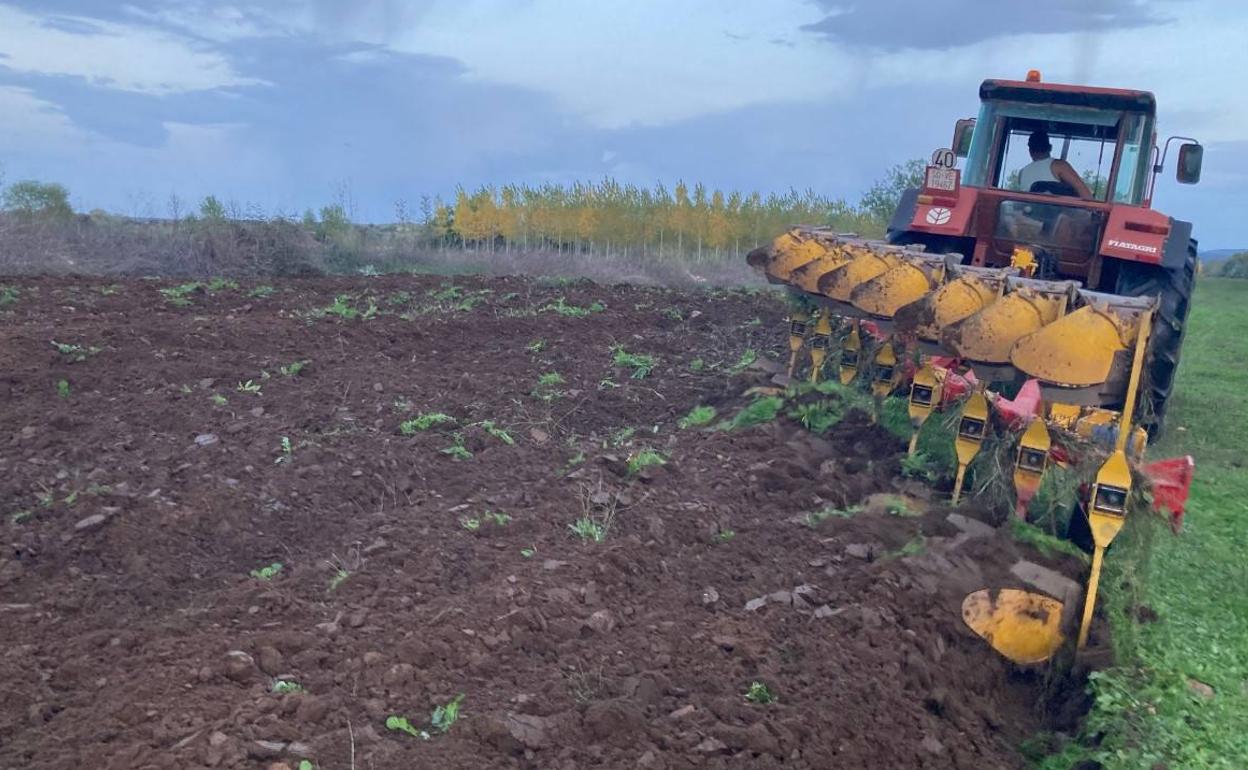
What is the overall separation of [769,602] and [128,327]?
26.5 feet

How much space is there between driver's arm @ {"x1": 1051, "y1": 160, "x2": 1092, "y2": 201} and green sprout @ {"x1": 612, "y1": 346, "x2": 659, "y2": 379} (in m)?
3.71

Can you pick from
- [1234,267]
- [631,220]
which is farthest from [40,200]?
[1234,267]

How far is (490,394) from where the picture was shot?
8008 millimetres

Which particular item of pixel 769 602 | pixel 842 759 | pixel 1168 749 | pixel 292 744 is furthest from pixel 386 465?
pixel 1168 749

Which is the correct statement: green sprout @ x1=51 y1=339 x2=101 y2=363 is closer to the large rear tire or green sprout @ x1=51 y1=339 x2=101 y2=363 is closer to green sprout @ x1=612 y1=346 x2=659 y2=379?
green sprout @ x1=612 y1=346 x2=659 y2=379

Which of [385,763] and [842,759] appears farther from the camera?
[842,759]

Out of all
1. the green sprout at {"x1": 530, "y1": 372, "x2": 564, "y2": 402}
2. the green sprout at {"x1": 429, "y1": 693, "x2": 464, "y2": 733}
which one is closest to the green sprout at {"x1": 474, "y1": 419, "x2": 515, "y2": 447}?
the green sprout at {"x1": 530, "y1": 372, "x2": 564, "y2": 402}

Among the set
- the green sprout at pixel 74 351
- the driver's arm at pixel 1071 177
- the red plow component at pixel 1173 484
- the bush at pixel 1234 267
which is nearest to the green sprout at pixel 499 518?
the red plow component at pixel 1173 484

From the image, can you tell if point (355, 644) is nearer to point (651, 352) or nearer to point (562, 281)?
point (651, 352)

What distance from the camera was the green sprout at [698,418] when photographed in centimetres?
731

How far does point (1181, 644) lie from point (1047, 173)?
479 cm

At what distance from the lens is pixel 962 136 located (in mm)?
8812

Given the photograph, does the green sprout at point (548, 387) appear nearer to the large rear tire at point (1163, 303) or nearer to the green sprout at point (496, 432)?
the green sprout at point (496, 432)

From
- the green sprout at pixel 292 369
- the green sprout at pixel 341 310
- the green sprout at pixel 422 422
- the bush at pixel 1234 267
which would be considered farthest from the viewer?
the bush at pixel 1234 267
